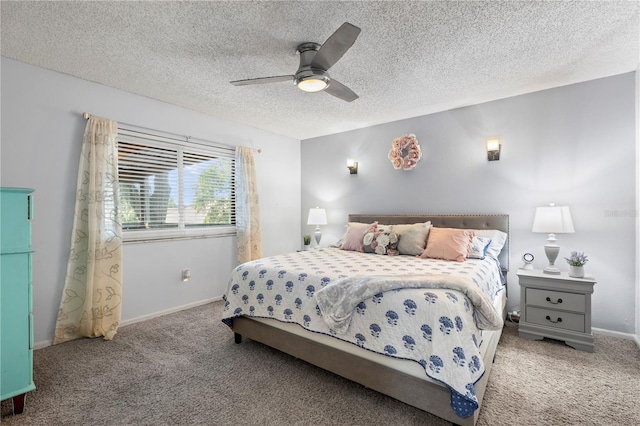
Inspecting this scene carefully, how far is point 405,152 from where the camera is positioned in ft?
13.3

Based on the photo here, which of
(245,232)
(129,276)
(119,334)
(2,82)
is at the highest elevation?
(2,82)

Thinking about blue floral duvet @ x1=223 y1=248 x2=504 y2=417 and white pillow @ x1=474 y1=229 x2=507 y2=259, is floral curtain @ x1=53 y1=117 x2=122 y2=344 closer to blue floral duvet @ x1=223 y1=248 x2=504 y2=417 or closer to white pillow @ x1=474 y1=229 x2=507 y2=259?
blue floral duvet @ x1=223 y1=248 x2=504 y2=417

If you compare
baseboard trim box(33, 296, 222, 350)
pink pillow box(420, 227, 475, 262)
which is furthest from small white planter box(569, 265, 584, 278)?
baseboard trim box(33, 296, 222, 350)

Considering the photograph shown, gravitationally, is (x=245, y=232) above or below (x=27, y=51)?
below

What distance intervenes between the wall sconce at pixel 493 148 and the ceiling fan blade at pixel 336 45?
2351mm

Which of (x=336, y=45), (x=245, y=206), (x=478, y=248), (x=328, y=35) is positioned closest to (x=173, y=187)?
(x=245, y=206)

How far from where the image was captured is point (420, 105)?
3.60 m

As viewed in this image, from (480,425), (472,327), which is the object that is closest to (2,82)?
(472,327)

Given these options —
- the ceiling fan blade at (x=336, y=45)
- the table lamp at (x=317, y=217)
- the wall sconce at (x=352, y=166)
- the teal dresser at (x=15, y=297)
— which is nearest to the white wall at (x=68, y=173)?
the teal dresser at (x=15, y=297)

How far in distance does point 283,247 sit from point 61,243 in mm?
2990

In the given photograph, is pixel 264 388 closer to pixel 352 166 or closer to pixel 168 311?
pixel 168 311

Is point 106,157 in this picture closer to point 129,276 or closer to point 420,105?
point 129,276

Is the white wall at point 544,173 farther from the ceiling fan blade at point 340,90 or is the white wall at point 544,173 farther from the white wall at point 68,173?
the white wall at point 68,173

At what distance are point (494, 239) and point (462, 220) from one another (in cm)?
48
